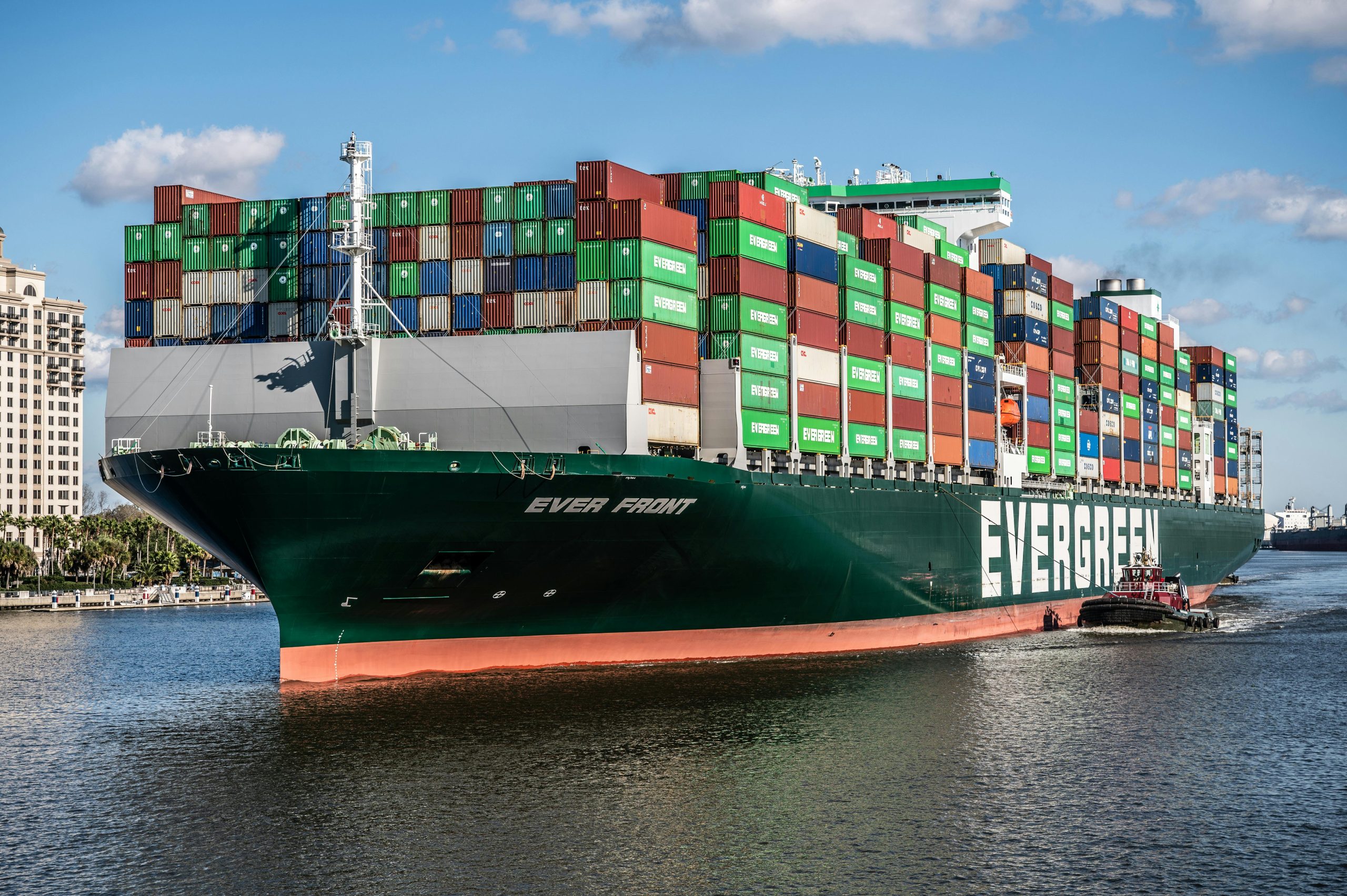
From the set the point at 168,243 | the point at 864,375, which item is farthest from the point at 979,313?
the point at 168,243

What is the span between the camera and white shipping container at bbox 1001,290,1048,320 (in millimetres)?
53969

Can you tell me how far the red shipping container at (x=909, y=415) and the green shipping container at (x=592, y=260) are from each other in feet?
45.7

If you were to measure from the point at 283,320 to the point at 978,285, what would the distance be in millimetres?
27045

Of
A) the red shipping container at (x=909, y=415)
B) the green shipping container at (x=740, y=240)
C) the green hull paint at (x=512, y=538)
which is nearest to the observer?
the green hull paint at (x=512, y=538)

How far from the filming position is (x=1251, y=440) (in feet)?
296

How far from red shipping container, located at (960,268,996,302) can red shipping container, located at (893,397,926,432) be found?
6.30 m

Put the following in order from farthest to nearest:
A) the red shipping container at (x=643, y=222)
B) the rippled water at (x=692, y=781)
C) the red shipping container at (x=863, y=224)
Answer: the red shipping container at (x=863, y=224) → the red shipping container at (x=643, y=222) → the rippled water at (x=692, y=781)

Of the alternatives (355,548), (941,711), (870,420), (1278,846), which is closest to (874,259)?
(870,420)

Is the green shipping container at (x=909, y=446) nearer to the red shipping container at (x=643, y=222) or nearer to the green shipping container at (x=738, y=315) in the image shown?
the green shipping container at (x=738, y=315)

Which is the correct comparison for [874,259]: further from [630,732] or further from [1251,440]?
[1251,440]

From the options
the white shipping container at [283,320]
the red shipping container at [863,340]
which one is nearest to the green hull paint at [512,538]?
the red shipping container at [863,340]

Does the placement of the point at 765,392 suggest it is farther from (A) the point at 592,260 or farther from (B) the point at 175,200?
(B) the point at 175,200

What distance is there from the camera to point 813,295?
3978 cm

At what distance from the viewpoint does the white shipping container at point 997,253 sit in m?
54.8
